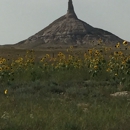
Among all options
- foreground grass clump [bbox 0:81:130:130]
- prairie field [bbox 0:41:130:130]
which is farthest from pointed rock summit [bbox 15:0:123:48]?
foreground grass clump [bbox 0:81:130:130]

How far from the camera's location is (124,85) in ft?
31.5

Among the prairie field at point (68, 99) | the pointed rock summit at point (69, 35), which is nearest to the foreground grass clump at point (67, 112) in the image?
the prairie field at point (68, 99)

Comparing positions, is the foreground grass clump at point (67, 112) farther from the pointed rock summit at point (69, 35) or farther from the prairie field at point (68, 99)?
the pointed rock summit at point (69, 35)

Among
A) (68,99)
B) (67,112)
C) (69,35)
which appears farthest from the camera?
(69,35)

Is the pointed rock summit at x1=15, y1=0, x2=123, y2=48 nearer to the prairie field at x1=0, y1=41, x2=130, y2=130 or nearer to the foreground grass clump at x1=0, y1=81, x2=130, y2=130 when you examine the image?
the prairie field at x1=0, y1=41, x2=130, y2=130

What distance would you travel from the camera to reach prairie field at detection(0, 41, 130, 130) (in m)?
5.14

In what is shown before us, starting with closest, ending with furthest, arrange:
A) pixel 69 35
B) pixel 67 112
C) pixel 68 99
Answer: pixel 67 112 → pixel 68 99 → pixel 69 35

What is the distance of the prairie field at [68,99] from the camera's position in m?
5.14

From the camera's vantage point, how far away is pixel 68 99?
7.95 m

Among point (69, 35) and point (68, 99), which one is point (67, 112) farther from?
point (69, 35)

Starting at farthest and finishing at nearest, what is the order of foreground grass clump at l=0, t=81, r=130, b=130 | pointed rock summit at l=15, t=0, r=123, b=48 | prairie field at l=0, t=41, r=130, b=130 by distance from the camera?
pointed rock summit at l=15, t=0, r=123, b=48
prairie field at l=0, t=41, r=130, b=130
foreground grass clump at l=0, t=81, r=130, b=130

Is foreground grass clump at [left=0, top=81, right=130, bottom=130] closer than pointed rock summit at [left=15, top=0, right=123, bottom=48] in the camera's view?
Yes

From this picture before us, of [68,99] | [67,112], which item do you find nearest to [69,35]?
[68,99]

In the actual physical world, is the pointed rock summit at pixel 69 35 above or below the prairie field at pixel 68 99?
above
